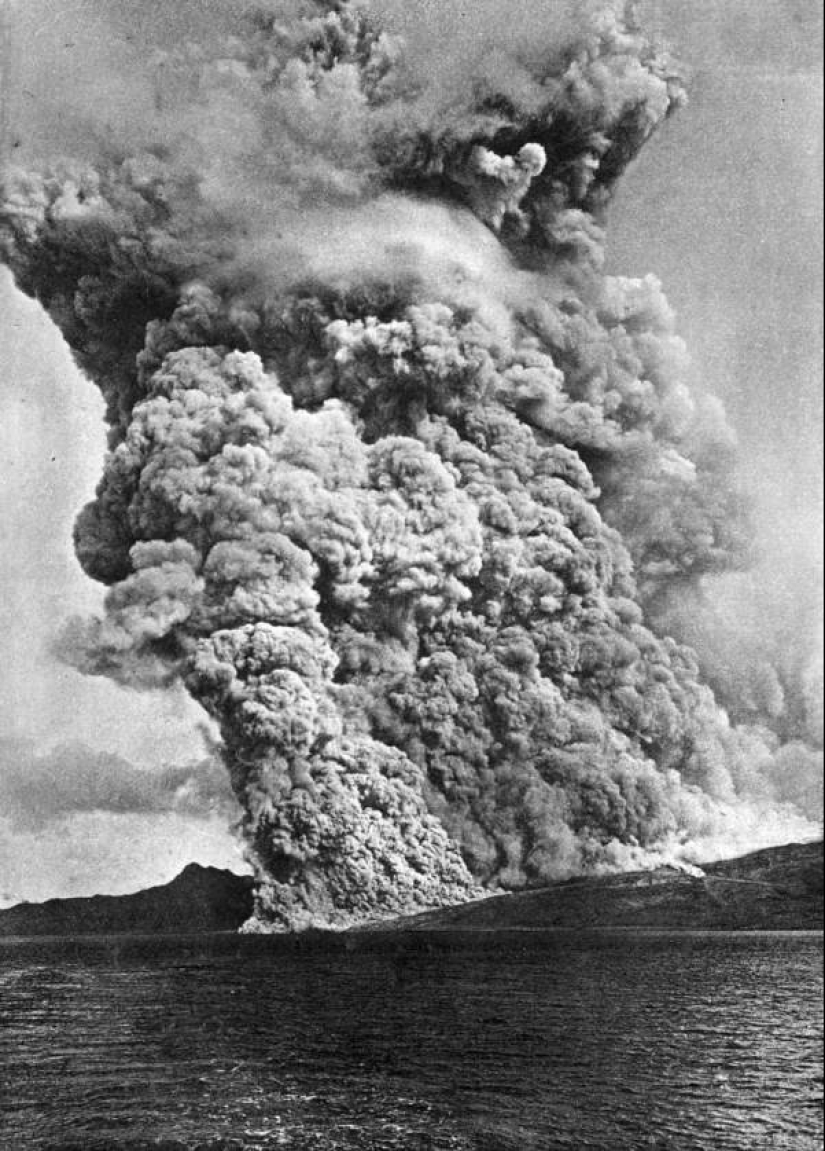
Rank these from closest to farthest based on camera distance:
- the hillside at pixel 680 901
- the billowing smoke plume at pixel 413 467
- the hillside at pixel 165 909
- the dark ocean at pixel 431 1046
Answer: the dark ocean at pixel 431 1046 < the hillside at pixel 680 901 < the billowing smoke plume at pixel 413 467 < the hillside at pixel 165 909

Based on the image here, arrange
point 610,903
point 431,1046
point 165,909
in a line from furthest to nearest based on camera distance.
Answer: point 165,909, point 610,903, point 431,1046

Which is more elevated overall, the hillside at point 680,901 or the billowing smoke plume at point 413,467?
the billowing smoke plume at point 413,467

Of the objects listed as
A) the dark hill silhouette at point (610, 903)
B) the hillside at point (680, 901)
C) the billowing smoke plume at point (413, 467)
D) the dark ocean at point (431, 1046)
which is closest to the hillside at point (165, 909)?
the dark hill silhouette at point (610, 903)

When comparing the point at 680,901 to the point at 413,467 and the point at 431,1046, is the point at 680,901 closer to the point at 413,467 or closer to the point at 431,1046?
the point at 431,1046

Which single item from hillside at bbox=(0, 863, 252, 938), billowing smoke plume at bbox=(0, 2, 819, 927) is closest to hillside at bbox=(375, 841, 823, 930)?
billowing smoke plume at bbox=(0, 2, 819, 927)

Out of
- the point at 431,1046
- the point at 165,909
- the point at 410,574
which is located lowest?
the point at 431,1046

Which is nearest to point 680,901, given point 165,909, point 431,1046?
point 431,1046

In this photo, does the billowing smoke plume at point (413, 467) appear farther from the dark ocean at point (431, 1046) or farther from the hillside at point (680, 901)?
the dark ocean at point (431, 1046)

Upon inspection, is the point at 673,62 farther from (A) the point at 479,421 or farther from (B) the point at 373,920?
(B) the point at 373,920

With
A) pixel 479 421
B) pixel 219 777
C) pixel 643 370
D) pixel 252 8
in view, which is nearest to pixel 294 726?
pixel 219 777
